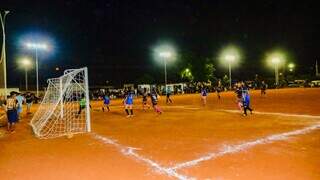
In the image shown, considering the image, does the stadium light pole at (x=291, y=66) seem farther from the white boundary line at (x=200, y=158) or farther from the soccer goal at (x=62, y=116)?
the white boundary line at (x=200, y=158)

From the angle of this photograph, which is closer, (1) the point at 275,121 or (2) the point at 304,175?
(2) the point at 304,175

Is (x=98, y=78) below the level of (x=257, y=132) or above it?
above

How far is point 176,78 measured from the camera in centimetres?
8306

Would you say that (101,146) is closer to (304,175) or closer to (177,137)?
(177,137)

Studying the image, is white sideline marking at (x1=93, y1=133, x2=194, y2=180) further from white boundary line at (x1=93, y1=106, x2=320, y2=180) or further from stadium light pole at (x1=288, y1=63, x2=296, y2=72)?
stadium light pole at (x1=288, y1=63, x2=296, y2=72)

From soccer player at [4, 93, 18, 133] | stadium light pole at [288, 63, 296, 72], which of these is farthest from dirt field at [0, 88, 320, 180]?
stadium light pole at [288, 63, 296, 72]

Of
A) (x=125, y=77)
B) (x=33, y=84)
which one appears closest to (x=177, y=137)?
(x=33, y=84)

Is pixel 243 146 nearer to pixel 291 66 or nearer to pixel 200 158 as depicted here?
pixel 200 158

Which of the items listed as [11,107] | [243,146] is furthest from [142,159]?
[11,107]

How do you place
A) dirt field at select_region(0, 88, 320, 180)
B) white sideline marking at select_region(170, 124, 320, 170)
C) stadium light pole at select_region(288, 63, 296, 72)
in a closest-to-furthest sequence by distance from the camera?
dirt field at select_region(0, 88, 320, 180) < white sideline marking at select_region(170, 124, 320, 170) < stadium light pole at select_region(288, 63, 296, 72)

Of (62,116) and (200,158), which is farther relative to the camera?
(62,116)

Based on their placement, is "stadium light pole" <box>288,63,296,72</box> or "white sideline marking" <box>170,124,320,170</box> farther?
"stadium light pole" <box>288,63,296,72</box>

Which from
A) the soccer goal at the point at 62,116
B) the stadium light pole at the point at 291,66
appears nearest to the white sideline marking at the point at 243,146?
the soccer goal at the point at 62,116

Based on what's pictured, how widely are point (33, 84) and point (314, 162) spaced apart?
2887 inches
